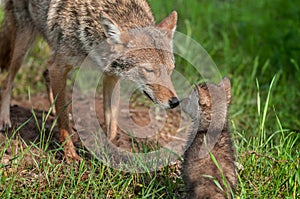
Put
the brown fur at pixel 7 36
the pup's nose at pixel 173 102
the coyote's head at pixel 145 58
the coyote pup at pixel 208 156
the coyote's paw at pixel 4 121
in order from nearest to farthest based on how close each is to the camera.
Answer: the coyote pup at pixel 208 156 < the pup's nose at pixel 173 102 < the coyote's head at pixel 145 58 < the coyote's paw at pixel 4 121 < the brown fur at pixel 7 36

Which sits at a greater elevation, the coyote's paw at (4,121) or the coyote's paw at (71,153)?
the coyote's paw at (4,121)

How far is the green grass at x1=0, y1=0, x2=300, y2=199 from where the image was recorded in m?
4.75

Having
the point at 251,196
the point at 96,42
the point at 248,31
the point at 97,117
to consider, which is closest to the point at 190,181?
the point at 251,196

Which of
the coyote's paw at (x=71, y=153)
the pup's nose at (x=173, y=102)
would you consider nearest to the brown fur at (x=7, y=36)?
the coyote's paw at (x=71, y=153)

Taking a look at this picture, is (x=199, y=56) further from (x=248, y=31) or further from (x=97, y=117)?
(x=97, y=117)

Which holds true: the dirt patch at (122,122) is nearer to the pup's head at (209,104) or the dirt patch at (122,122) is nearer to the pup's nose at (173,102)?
the pup's nose at (173,102)

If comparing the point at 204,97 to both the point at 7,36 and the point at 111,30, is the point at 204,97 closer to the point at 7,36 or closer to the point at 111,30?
the point at 111,30

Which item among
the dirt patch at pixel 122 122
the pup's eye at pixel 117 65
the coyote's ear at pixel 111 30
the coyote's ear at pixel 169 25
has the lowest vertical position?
the dirt patch at pixel 122 122

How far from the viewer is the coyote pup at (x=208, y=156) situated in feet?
14.3

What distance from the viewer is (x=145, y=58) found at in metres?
5.50

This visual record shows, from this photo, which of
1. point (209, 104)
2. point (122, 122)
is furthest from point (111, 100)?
point (209, 104)

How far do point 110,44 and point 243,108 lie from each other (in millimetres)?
2345

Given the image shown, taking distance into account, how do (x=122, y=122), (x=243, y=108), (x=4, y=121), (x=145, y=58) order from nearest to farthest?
(x=145, y=58) < (x=4, y=121) < (x=122, y=122) < (x=243, y=108)

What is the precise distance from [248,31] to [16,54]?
13.3 feet
